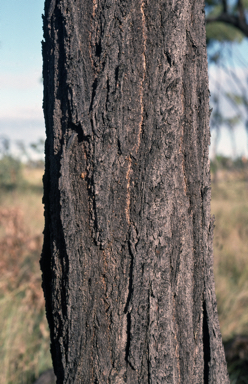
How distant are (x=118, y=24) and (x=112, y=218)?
1.81 feet

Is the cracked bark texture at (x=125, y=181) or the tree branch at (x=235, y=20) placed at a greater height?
the tree branch at (x=235, y=20)

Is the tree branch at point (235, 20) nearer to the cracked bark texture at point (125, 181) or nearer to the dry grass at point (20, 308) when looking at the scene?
the dry grass at point (20, 308)

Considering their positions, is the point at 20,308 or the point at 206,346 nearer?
the point at 206,346

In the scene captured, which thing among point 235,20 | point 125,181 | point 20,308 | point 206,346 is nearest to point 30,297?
point 20,308

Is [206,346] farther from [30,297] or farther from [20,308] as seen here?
[30,297]

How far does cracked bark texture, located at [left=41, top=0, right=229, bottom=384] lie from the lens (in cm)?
88

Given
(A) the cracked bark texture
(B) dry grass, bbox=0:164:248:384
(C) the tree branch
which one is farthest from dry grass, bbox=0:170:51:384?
(C) the tree branch

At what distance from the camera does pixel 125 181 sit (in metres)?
0.91

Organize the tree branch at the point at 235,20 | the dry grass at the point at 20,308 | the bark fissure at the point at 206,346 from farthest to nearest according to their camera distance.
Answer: the tree branch at the point at 235,20 → the dry grass at the point at 20,308 → the bark fissure at the point at 206,346

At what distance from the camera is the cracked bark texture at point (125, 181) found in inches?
34.8

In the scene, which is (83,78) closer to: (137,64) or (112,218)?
(137,64)

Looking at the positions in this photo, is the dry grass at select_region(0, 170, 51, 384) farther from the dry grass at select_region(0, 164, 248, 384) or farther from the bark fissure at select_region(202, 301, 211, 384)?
the bark fissure at select_region(202, 301, 211, 384)

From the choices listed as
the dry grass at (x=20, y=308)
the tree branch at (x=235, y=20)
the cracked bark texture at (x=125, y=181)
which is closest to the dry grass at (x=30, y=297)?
the dry grass at (x=20, y=308)

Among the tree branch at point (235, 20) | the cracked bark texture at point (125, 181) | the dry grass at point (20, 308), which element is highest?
the tree branch at point (235, 20)
